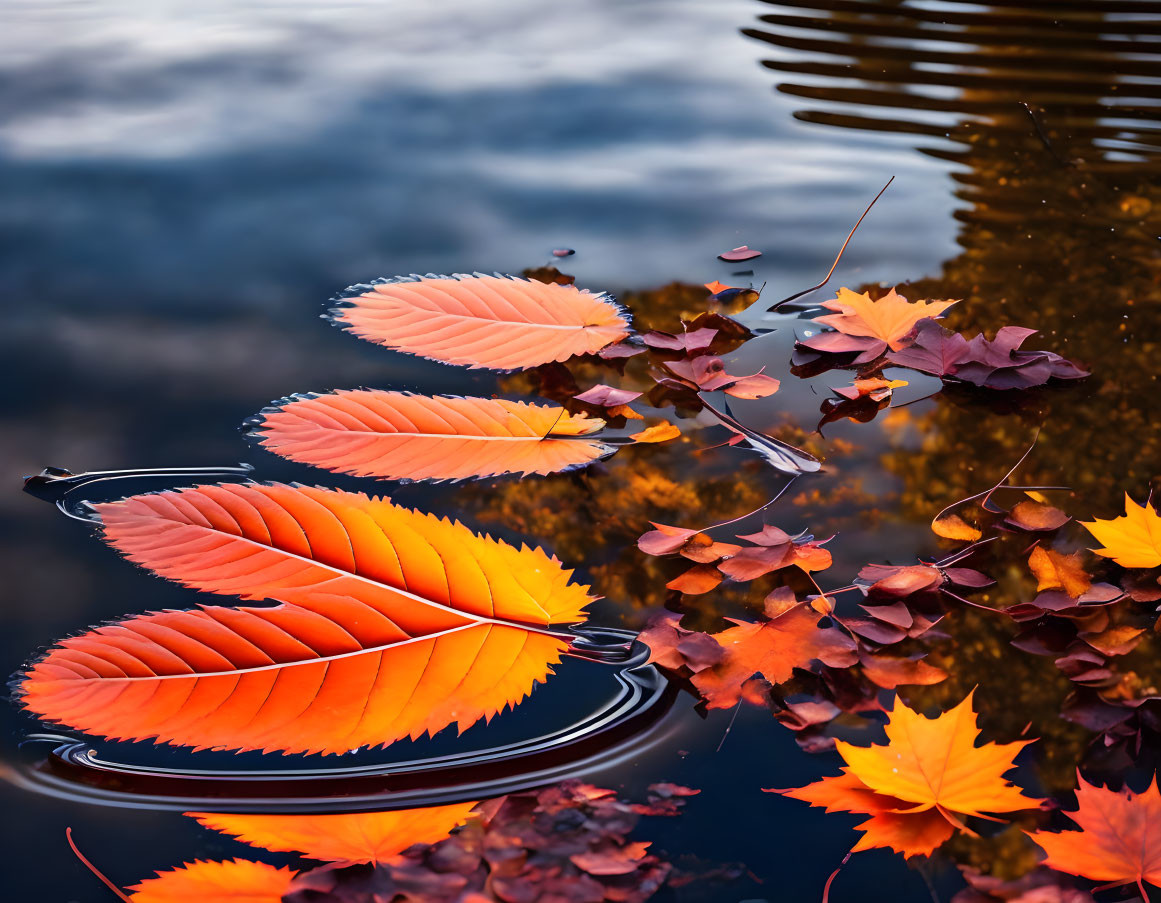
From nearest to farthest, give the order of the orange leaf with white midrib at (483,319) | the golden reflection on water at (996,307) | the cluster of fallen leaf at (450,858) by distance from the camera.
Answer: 1. the cluster of fallen leaf at (450,858)
2. the golden reflection on water at (996,307)
3. the orange leaf with white midrib at (483,319)

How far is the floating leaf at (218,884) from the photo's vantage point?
2.15 ft

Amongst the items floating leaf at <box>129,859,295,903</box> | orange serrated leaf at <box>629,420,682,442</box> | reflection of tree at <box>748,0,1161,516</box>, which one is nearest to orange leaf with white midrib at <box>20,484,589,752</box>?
floating leaf at <box>129,859,295,903</box>

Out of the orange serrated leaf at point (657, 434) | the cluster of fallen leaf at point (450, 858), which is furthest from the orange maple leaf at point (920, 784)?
the orange serrated leaf at point (657, 434)

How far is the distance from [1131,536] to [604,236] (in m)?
0.99

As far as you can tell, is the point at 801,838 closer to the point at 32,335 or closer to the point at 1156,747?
the point at 1156,747

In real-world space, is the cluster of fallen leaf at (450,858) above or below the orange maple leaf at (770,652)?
below

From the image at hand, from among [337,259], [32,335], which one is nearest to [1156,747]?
[337,259]

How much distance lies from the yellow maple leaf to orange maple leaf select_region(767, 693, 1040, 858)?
28 centimetres

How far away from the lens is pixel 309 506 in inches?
39.0

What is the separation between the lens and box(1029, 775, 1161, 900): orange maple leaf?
658 mm

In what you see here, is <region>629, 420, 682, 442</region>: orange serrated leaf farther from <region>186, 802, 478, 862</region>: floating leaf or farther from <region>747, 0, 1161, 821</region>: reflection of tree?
<region>186, 802, 478, 862</region>: floating leaf

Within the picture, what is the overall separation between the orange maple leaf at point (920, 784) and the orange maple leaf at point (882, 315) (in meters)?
0.67

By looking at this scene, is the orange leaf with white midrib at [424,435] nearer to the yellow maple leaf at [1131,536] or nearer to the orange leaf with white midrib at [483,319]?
the orange leaf with white midrib at [483,319]

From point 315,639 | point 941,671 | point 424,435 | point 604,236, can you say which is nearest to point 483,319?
point 424,435
